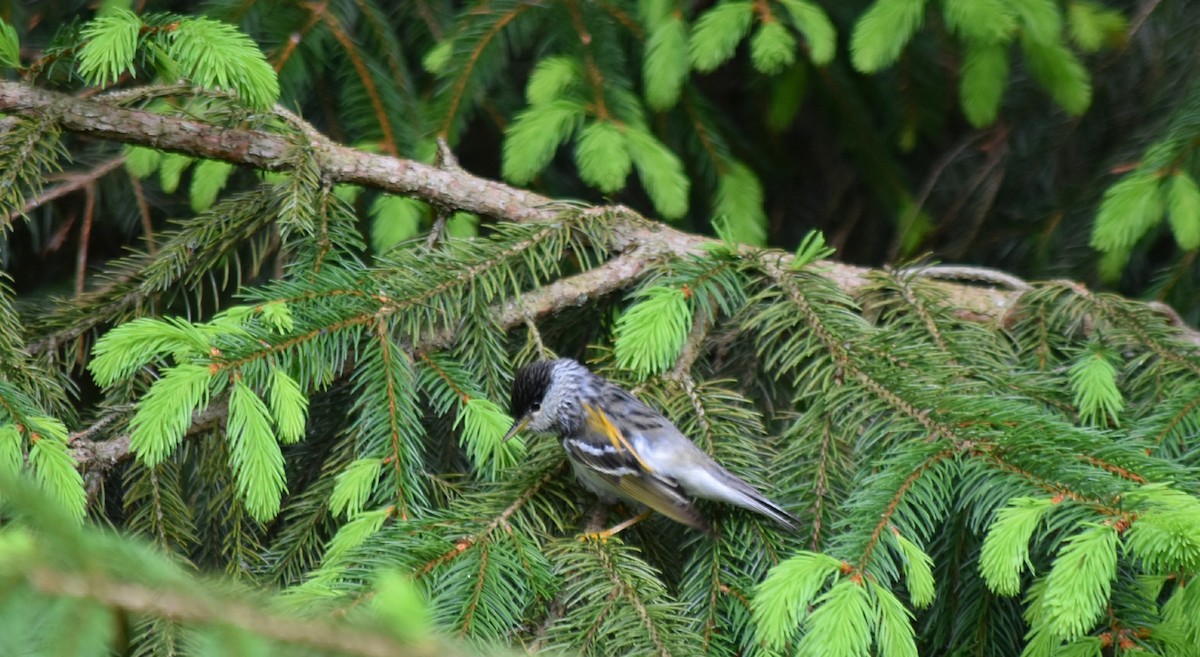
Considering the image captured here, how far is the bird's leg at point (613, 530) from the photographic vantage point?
6.23ft

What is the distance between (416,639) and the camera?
33.7 inches

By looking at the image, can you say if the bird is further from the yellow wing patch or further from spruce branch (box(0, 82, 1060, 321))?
spruce branch (box(0, 82, 1060, 321))

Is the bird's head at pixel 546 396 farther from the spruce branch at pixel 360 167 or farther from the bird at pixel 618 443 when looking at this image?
the spruce branch at pixel 360 167

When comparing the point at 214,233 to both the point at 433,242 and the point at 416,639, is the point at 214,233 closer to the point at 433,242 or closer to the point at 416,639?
the point at 433,242

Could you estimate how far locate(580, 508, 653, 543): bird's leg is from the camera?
1.90m

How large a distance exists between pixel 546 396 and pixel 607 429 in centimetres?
22

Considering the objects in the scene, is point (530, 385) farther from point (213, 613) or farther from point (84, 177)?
point (84, 177)

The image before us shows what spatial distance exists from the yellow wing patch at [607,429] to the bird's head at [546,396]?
0.05 meters

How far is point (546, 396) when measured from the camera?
2.21m

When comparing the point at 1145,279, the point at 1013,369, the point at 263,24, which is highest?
the point at 263,24

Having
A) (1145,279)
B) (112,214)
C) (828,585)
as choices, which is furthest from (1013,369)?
(112,214)

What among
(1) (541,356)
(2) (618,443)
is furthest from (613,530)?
(1) (541,356)

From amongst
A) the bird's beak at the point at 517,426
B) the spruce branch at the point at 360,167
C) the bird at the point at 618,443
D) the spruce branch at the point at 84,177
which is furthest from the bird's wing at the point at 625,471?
the spruce branch at the point at 84,177

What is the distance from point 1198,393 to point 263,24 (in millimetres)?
2476
